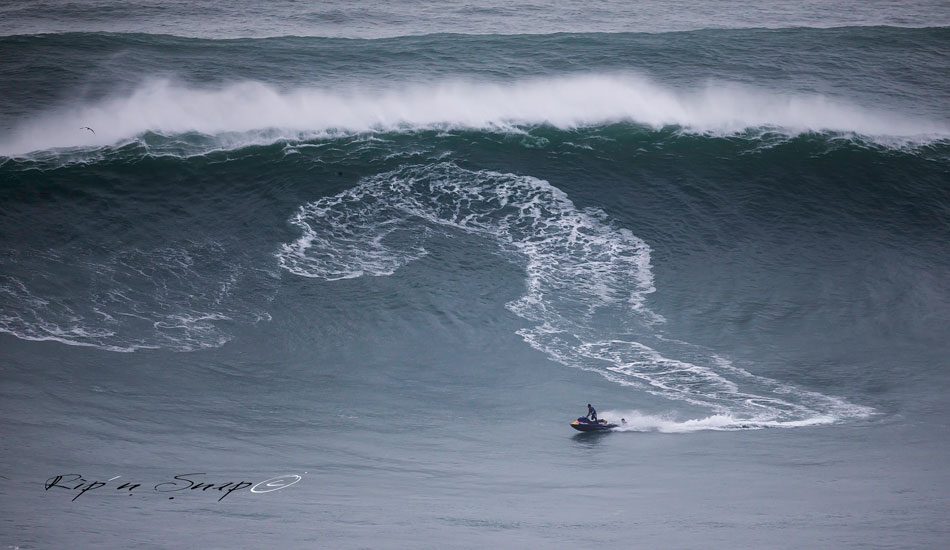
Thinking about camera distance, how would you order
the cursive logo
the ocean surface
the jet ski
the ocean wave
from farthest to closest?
the ocean wave
the jet ski
the ocean surface
the cursive logo

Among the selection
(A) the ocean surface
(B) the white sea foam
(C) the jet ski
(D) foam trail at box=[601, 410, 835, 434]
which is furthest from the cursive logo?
(B) the white sea foam

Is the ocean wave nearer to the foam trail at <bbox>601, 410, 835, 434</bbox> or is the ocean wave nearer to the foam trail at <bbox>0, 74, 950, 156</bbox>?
the foam trail at <bbox>0, 74, 950, 156</bbox>

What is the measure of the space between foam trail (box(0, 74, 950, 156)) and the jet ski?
15.1 meters

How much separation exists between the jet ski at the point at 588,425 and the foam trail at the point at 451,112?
49.7ft

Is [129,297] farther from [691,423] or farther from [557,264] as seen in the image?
[691,423]

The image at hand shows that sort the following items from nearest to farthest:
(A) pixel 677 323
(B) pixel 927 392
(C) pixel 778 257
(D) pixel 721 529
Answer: (D) pixel 721 529 < (B) pixel 927 392 < (A) pixel 677 323 < (C) pixel 778 257

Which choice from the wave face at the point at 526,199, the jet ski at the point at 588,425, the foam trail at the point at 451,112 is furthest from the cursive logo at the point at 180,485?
the foam trail at the point at 451,112

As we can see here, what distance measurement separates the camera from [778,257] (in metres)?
24.9

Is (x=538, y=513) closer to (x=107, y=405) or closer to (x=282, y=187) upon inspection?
(x=107, y=405)

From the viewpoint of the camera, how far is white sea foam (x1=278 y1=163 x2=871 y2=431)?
63.2 ft

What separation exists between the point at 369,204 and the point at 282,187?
119 inches

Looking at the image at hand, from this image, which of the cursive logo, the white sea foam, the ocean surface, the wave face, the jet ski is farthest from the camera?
the wave face

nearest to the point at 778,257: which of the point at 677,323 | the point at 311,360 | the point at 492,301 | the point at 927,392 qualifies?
the point at 677,323

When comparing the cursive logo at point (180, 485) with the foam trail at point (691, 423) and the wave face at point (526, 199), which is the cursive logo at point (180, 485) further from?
the foam trail at point (691, 423)
